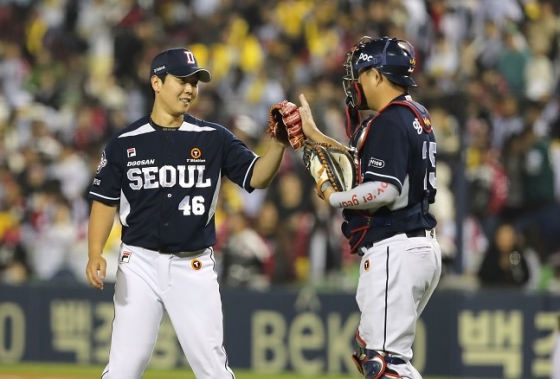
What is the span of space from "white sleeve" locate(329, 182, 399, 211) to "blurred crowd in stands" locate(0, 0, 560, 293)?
5253 millimetres

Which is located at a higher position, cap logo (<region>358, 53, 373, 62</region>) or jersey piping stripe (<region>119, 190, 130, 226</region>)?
cap logo (<region>358, 53, 373, 62</region>)

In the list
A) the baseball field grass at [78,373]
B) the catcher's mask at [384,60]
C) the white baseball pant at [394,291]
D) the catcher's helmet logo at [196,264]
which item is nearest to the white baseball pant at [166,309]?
the catcher's helmet logo at [196,264]

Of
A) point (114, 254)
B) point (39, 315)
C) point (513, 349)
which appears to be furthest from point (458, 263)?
point (39, 315)

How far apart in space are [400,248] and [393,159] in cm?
48

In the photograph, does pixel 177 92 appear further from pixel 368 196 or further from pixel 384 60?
pixel 368 196

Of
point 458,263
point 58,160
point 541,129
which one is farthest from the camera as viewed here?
point 58,160

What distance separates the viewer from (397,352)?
18.7 feet

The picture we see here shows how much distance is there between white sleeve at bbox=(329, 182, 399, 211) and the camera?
5.62 metres

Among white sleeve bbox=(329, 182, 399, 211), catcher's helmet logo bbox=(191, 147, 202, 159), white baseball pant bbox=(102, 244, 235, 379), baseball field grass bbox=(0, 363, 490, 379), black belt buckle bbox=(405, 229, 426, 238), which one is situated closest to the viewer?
white sleeve bbox=(329, 182, 399, 211)

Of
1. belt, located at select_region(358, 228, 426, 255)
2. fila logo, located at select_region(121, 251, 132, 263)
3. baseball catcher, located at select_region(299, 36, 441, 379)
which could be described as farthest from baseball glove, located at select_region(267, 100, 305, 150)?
fila logo, located at select_region(121, 251, 132, 263)

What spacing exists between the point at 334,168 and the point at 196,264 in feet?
3.26

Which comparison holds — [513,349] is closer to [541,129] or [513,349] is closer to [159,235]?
[541,129]

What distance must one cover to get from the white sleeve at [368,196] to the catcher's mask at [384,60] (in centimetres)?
61

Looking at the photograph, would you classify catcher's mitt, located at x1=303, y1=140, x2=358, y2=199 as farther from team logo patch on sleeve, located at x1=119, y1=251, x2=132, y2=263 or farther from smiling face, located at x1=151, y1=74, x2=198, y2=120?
team logo patch on sleeve, located at x1=119, y1=251, x2=132, y2=263
